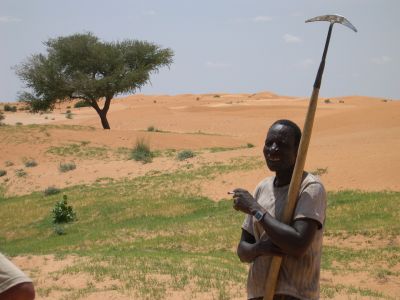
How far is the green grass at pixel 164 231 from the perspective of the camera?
778cm

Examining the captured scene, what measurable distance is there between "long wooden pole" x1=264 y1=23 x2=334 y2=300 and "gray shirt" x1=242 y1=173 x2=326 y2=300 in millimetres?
35

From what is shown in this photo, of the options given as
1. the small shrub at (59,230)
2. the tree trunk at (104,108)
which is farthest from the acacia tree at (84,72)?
the small shrub at (59,230)

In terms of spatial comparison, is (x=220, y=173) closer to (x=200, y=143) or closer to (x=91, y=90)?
(x=200, y=143)

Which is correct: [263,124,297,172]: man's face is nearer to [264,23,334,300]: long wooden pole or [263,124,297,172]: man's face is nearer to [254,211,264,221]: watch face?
[264,23,334,300]: long wooden pole

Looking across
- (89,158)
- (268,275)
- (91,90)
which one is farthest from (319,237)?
(91,90)

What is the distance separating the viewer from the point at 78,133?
30859mm

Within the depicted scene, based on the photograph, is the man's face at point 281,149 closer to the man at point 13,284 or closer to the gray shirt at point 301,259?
the gray shirt at point 301,259

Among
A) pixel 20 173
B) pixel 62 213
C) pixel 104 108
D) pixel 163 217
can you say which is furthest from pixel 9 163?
pixel 163 217

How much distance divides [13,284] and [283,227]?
1196 mm

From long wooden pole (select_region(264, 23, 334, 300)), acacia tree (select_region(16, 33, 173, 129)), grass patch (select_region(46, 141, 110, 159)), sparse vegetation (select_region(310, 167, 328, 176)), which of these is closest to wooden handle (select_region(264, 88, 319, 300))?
long wooden pole (select_region(264, 23, 334, 300))

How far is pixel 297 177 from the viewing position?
272 centimetres

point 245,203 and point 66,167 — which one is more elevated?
point 245,203

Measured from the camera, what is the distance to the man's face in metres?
2.91

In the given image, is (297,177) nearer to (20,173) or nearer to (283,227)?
(283,227)
